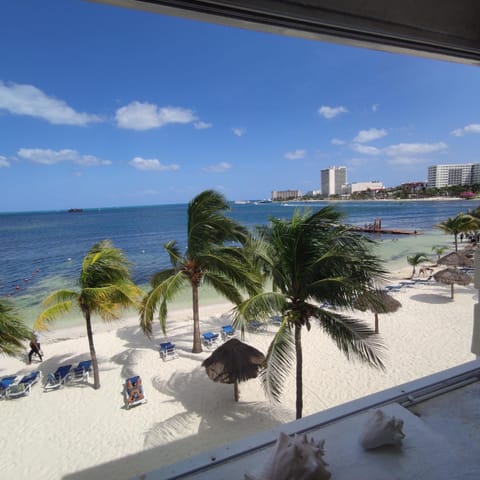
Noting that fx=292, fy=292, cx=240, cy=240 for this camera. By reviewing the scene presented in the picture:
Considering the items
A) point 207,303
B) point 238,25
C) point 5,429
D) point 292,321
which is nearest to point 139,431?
point 5,429

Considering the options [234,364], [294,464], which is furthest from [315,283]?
[294,464]

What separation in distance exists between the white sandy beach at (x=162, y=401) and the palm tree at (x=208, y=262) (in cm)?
160

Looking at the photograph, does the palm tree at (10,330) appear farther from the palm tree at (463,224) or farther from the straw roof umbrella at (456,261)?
the palm tree at (463,224)

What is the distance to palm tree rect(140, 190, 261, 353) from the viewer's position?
646cm

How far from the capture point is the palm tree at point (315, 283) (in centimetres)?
398

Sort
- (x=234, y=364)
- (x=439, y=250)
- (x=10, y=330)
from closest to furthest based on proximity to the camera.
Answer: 1. (x=10, y=330)
2. (x=234, y=364)
3. (x=439, y=250)

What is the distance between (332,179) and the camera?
72.3m

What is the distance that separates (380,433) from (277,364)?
2804 mm

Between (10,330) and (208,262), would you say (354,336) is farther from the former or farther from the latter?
(10,330)

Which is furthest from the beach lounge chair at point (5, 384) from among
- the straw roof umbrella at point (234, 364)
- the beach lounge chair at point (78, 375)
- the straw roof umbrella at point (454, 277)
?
the straw roof umbrella at point (454, 277)

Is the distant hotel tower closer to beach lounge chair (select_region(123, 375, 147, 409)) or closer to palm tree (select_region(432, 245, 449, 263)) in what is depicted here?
palm tree (select_region(432, 245, 449, 263))

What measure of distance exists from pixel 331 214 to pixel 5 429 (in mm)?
7062

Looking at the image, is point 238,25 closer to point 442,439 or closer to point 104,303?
point 442,439

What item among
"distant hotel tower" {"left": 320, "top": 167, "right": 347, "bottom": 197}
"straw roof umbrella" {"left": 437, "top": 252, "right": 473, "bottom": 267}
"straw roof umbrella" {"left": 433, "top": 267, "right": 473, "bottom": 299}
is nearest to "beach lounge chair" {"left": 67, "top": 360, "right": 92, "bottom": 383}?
"straw roof umbrella" {"left": 433, "top": 267, "right": 473, "bottom": 299}
